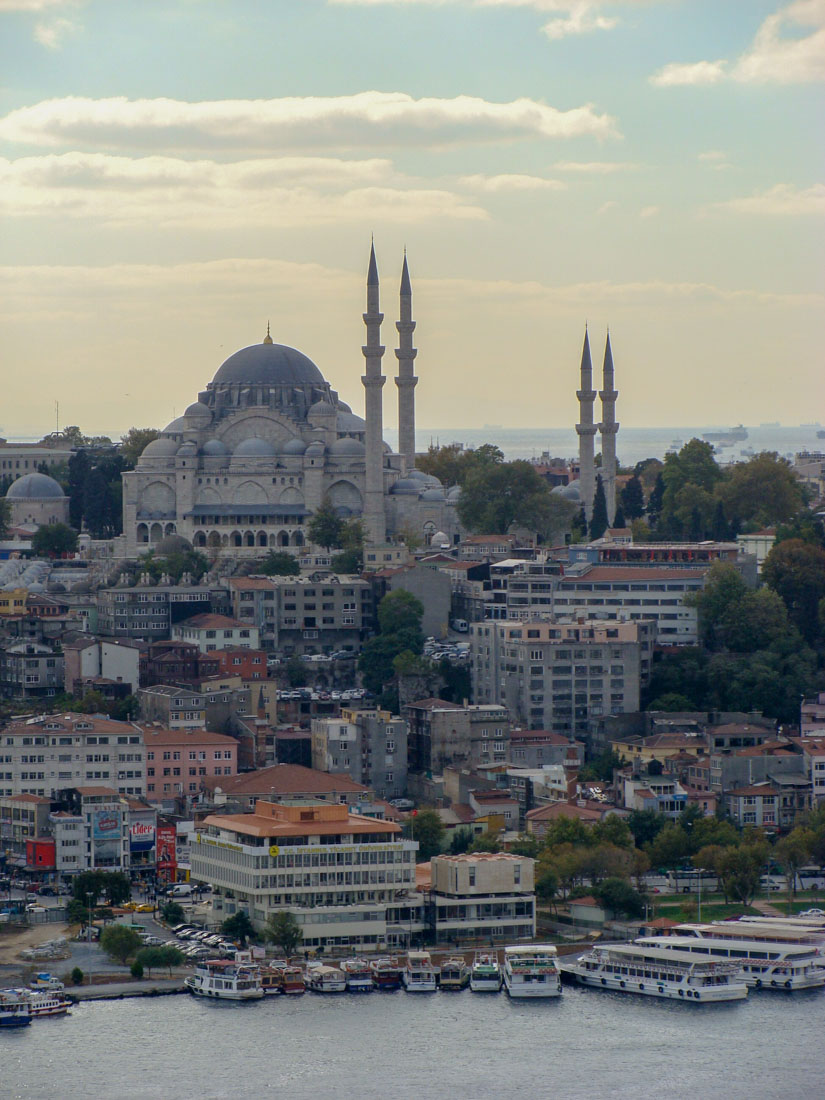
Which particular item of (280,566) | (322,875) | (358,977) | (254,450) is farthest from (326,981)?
(254,450)

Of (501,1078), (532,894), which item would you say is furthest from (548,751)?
(501,1078)

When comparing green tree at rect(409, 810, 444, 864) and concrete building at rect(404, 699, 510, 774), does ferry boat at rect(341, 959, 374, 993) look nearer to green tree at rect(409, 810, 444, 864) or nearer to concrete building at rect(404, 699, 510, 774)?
green tree at rect(409, 810, 444, 864)

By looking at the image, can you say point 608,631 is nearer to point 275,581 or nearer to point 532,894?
point 275,581

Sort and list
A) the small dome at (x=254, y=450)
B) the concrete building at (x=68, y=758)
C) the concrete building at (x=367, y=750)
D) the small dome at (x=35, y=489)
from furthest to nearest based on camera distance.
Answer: the small dome at (x=35, y=489) → the small dome at (x=254, y=450) → the concrete building at (x=367, y=750) → the concrete building at (x=68, y=758)

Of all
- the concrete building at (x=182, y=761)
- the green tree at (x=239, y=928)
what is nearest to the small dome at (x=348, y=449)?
the concrete building at (x=182, y=761)

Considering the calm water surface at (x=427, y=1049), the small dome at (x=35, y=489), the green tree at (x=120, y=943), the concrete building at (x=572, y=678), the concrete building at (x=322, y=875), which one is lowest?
the calm water surface at (x=427, y=1049)

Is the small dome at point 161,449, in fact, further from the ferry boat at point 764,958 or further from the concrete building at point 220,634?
the ferry boat at point 764,958

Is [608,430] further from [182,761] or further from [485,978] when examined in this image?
[485,978]
